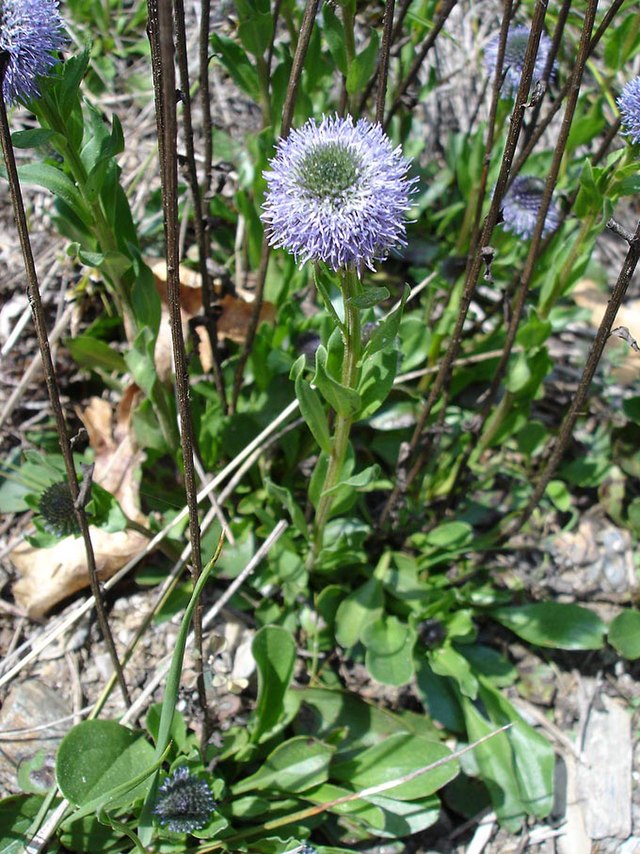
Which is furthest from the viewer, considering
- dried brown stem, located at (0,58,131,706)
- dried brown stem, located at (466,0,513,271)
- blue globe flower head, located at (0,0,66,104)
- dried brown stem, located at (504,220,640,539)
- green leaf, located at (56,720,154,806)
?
dried brown stem, located at (466,0,513,271)

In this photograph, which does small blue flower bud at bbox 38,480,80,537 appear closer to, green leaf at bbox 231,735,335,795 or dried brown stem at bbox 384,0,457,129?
green leaf at bbox 231,735,335,795

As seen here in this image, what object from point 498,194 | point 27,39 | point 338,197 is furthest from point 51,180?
point 498,194

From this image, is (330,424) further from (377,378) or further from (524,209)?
(524,209)

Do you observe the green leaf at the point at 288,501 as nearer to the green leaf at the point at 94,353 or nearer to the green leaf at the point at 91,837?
the green leaf at the point at 94,353

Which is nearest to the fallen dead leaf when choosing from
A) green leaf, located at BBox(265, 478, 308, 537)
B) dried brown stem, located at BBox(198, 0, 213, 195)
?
dried brown stem, located at BBox(198, 0, 213, 195)

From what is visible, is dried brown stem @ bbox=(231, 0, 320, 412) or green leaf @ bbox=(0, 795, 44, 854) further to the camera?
green leaf @ bbox=(0, 795, 44, 854)

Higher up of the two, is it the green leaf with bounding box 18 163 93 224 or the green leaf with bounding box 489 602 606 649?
the green leaf with bounding box 18 163 93 224

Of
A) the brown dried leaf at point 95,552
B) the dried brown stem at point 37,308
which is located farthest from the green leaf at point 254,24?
the brown dried leaf at point 95,552

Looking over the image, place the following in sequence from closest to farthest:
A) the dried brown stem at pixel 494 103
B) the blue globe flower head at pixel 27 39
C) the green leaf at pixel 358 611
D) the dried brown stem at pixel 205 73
Result: the blue globe flower head at pixel 27 39 → the dried brown stem at pixel 494 103 → the dried brown stem at pixel 205 73 → the green leaf at pixel 358 611
